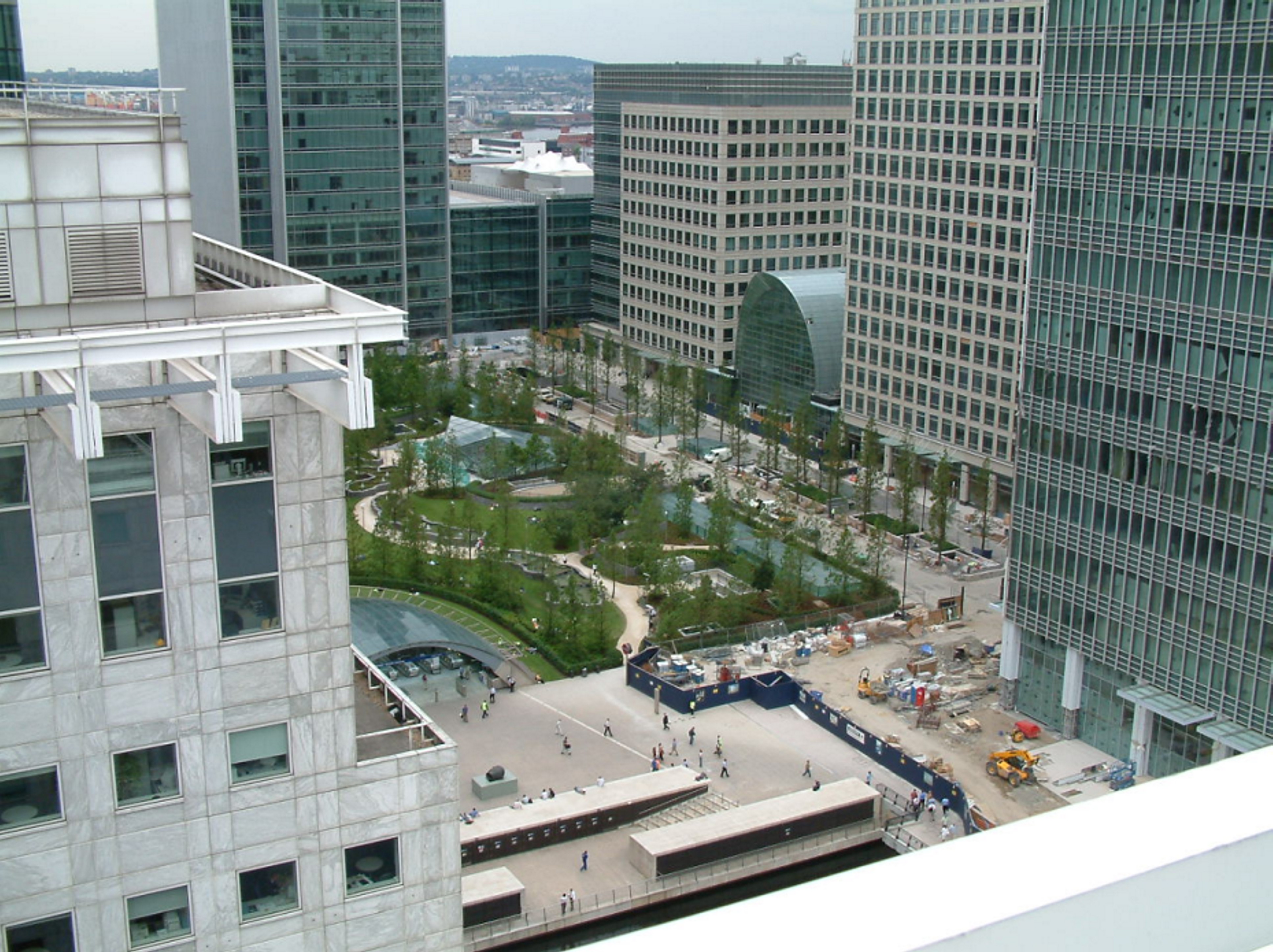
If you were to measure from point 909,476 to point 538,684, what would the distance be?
28.3 meters

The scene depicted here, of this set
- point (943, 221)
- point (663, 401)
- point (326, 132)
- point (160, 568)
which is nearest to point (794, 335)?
point (663, 401)

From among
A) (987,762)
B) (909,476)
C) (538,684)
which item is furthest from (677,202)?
(987,762)

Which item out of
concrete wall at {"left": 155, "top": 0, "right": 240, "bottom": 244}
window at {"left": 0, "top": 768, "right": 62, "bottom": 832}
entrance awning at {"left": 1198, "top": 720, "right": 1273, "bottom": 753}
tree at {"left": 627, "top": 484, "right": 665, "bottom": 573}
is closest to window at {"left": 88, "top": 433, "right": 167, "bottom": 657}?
window at {"left": 0, "top": 768, "right": 62, "bottom": 832}

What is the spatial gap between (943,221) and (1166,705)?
40238 millimetres

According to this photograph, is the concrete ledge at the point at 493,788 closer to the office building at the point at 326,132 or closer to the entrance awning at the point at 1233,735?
the entrance awning at the point at 1233,735

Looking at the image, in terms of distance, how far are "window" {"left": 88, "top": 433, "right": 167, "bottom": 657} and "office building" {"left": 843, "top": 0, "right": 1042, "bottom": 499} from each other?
6494 cm

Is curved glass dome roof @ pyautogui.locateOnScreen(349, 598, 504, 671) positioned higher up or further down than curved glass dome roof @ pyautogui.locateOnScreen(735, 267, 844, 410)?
further down

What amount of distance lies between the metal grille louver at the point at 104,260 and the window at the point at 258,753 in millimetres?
5466

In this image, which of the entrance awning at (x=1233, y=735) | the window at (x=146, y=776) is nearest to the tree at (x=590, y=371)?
the entrance awning at (x=1233, y=735)

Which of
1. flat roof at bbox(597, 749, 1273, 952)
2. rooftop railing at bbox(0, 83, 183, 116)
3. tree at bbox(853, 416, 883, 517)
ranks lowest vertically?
→ tree at bbox(853, 416, 883, 517)

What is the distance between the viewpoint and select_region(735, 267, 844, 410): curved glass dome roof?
93.4 meters

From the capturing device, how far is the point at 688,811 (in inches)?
1873

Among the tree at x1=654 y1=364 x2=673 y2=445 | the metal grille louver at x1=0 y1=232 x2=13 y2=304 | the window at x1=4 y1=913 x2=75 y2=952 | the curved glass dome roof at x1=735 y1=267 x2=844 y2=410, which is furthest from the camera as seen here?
the tree at x1=654 y1=364 x2=673 y2=445

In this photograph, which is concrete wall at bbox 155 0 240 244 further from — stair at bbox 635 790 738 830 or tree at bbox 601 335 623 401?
stair at bbox 635 790 738 830
